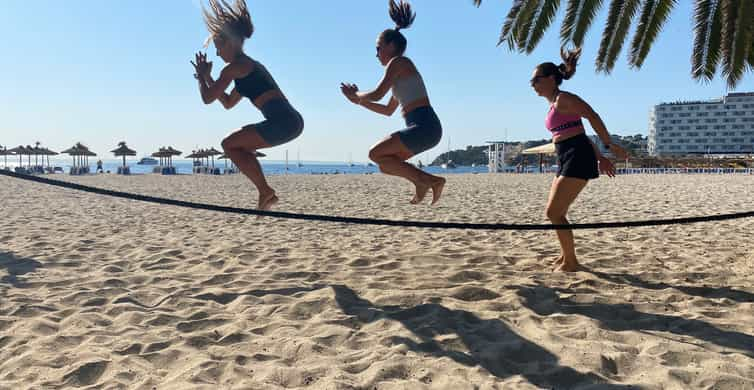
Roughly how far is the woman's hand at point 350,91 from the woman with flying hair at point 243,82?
1.35ft

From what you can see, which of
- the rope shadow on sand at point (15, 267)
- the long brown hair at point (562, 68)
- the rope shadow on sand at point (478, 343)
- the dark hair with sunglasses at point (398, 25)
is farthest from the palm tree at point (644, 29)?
the rope shadow on sand at point (15, 267)

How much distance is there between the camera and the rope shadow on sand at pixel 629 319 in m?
2.95

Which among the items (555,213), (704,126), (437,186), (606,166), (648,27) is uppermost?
(704,126)

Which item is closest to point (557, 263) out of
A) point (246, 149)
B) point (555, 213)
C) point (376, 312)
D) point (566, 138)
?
point (555, 213)

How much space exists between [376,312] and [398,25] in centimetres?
210

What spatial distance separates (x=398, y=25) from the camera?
3.61 meters

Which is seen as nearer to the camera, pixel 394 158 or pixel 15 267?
pixel 394 158

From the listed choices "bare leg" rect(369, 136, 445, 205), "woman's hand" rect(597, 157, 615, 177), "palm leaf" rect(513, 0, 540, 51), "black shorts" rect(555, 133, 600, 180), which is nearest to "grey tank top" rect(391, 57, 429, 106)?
"bare leg" rect(369, 136, 445, 205)

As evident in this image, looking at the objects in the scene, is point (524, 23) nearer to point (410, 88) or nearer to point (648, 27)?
point (648, 27)

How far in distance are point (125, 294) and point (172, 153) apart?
48.2 m

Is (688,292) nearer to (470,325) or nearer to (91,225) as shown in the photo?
(470,325)

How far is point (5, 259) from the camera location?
538cm

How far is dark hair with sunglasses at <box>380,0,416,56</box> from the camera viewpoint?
11.7 feet

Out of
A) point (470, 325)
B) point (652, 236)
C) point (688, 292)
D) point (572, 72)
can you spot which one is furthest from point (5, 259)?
point (652, 236)
